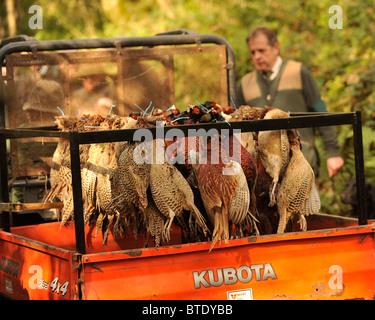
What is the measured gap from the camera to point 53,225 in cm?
496

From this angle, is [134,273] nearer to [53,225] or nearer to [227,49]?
[53,225]

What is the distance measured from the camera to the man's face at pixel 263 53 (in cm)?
661

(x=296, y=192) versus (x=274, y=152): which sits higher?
(x=274, y=152)

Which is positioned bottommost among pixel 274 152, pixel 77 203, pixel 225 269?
pixel 225 269

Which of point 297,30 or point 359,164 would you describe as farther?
point 297,30

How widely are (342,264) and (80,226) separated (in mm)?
1587

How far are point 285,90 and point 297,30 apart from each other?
567 cm

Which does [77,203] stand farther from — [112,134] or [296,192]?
[296,192]

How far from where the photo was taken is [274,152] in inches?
163

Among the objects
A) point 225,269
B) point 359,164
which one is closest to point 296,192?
point 359,164

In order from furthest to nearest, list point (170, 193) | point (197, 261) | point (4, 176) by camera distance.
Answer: point (4, 176)
point (170, 193)
point (197, 261)

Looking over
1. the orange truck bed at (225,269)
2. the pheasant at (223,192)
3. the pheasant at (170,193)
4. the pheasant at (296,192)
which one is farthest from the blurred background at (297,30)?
the pheasant at (170,193)

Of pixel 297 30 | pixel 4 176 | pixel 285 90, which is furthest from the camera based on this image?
pixel 297 30

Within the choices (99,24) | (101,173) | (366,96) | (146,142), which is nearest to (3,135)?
(101,173)
